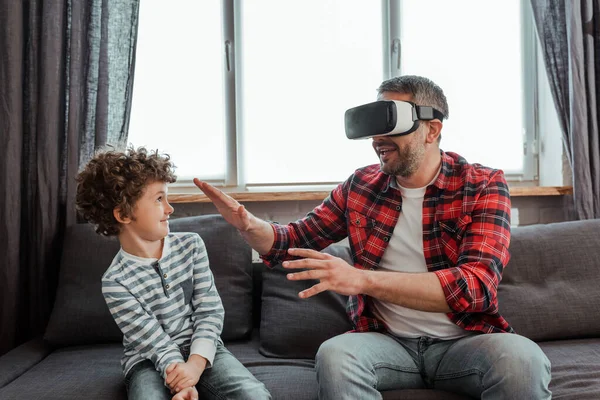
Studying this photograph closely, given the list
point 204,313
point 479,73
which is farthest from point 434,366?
point 479,73

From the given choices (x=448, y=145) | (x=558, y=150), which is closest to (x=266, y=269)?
(x=448, y=145)

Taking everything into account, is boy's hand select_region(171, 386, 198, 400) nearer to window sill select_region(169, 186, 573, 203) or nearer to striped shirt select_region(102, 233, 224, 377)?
striped shirt select_region(102, 233, 224, 377)

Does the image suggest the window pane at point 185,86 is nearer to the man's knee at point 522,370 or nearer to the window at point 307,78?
the window at point 307,78

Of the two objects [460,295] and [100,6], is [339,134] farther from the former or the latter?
[460,295]

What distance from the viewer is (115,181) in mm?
1527

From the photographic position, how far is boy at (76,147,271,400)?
1.42 m

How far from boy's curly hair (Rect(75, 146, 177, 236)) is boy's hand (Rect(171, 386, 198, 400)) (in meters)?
0.49

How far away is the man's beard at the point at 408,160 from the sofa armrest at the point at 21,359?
1227mm

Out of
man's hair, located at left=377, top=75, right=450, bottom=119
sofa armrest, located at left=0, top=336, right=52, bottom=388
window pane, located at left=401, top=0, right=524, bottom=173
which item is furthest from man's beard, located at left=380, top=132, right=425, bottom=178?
sofa armrest, located at left=0, top=336, right=52, bottom=388

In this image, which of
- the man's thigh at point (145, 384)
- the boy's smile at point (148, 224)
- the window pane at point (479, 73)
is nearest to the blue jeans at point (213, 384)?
the man's thigh at point (145, 384)

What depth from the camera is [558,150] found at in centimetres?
249

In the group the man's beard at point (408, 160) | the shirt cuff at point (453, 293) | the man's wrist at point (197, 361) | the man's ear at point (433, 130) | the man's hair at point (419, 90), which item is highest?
the man's hair at point (419, 90)

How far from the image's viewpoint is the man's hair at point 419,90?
1582 millimetres

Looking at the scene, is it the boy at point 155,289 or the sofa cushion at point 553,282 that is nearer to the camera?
the boy at point 155,289
